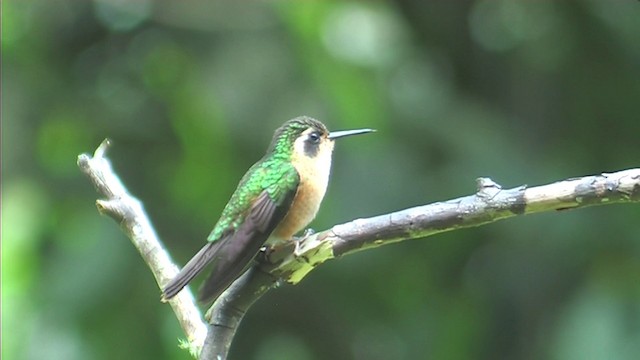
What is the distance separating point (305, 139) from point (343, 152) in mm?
1177

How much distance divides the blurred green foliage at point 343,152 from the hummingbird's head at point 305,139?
894 mm

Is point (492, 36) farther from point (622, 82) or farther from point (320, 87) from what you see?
point (320, 87)

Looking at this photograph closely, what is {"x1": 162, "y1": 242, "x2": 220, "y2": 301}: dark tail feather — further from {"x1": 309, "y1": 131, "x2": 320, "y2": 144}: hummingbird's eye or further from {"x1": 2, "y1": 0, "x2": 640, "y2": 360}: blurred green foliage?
{"x1": 2, "y1": 0, "x2": 640, "y2": 360}: blurred green foliage

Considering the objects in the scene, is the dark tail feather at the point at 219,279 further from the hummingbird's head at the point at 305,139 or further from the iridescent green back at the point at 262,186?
the hummingbird's head at the point at 305,139

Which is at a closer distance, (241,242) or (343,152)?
(241,242)

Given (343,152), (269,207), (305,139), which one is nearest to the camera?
(269,207)

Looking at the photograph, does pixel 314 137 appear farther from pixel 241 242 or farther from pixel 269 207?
pixel 241 242

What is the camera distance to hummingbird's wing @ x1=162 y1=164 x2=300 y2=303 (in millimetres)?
1664

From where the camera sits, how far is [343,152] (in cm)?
345

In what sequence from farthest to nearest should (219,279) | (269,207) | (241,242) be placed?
(269,207) → (241,242) → (219,279)

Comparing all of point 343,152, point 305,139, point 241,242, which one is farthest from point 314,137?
point 343,152

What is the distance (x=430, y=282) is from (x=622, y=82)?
A: 0.96 metres

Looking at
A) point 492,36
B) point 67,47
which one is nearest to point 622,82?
point 492,36

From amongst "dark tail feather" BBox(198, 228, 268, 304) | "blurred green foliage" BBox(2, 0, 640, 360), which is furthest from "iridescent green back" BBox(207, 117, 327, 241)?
"blurred green foliage" BBox(2, 0, 640, 360)
